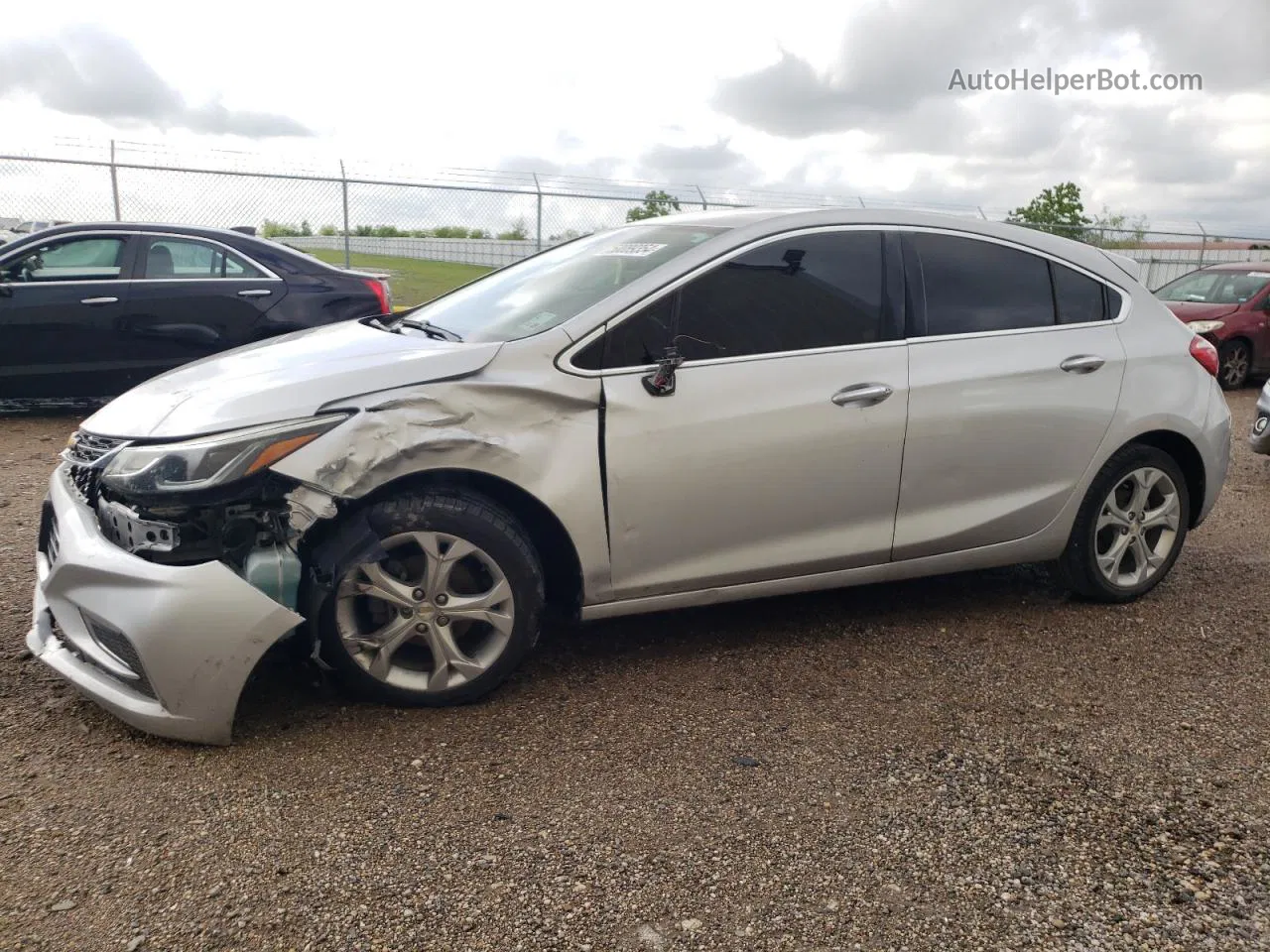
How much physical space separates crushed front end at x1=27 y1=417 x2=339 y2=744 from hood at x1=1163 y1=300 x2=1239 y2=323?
11.4 meters

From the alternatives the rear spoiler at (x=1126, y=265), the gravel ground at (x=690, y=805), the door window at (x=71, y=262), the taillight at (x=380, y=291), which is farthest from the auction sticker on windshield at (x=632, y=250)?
the door window at (x=71, y=262)

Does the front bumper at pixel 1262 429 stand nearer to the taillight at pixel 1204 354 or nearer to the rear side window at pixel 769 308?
the taillight at pixel 1204 354

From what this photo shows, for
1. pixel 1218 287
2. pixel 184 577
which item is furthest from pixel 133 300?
pixel 1218 287

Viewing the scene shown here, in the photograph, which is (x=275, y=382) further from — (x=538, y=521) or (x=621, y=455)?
(x=621, y=455)

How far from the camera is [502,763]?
3006 mm

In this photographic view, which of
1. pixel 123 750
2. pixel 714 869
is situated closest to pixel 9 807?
pixel 123 750

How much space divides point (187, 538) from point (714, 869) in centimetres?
170

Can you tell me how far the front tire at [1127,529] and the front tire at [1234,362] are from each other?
8484mm

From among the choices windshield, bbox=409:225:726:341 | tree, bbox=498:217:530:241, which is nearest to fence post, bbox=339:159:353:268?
tree, bbox=498:217:530:241

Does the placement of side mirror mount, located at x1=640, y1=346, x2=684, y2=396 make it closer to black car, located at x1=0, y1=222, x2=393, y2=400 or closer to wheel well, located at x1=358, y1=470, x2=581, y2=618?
wheel well, located at x1=358, y1=470, x2=581, y2=618

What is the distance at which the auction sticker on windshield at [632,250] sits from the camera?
3.81 metres

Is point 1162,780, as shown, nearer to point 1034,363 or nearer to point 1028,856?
point 1028,856

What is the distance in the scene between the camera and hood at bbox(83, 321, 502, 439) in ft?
9.92

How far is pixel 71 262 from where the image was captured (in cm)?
752
